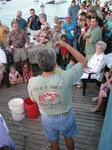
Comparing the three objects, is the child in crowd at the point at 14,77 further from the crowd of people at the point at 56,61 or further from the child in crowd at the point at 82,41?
the child in crowd at the point at 82,41

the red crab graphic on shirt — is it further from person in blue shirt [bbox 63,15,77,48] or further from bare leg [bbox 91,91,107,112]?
person in blue shirt [bbox 63,15,77,48]

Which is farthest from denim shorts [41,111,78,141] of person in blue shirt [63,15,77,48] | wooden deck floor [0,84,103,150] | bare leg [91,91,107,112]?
person in blue shirt [63,15,77,48]

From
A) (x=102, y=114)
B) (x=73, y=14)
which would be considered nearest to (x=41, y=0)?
(x=73, y=14)

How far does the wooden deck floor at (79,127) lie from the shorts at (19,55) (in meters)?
1.28

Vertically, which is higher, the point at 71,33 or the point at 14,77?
the point at 71,33

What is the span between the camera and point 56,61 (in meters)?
3.21

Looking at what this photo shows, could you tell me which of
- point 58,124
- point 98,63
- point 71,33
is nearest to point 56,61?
point 58,124

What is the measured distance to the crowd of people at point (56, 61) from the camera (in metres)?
2.73

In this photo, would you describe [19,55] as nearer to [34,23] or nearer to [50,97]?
[34,23]

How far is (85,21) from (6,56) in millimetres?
2064

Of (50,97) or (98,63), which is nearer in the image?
(50,97)

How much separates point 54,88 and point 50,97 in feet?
0.40

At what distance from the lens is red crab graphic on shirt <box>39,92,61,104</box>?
276cm

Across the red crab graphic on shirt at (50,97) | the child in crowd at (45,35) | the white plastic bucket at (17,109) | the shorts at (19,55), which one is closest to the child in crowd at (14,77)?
the shorts at (19,55)
